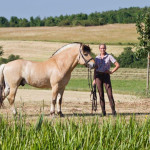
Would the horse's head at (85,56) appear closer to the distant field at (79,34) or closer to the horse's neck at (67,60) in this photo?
the horse's neck at (67,60)

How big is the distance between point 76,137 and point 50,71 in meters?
5.73

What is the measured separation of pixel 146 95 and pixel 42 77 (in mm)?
10827

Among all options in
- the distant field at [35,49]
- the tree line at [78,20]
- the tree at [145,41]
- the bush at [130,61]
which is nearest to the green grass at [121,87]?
the tree at [145,41]

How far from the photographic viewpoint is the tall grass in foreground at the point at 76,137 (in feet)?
22.9

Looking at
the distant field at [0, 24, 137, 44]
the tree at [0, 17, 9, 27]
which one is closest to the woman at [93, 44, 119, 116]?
the distant field at [0, 24, 137, 44]

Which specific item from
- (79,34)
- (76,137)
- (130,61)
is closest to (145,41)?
(76,137)

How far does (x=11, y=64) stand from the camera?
13.2 meters

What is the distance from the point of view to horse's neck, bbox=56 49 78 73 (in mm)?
12836

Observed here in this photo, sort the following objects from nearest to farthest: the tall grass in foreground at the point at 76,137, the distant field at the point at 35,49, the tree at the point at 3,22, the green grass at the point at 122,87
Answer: the tall grass in foreground at the point at 76,137 → the green grass at the point at 122,87 → the distant field at the point at 35,49 → the tree at the point at 3,22

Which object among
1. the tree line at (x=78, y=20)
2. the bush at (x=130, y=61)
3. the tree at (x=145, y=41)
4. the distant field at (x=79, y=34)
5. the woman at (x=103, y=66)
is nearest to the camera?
the woman at (x=103, y=66)

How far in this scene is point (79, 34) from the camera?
265 feet

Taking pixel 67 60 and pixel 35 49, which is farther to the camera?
pixel 35 49

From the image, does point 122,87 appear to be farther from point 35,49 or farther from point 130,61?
point 35,49

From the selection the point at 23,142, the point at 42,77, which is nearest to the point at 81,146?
the point at 23,142
